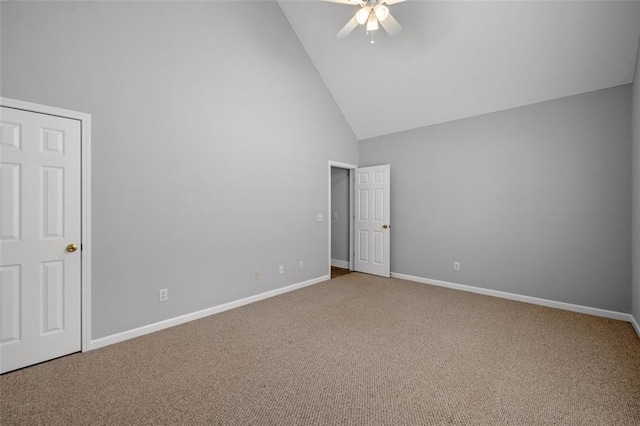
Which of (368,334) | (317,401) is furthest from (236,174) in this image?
(317,401)

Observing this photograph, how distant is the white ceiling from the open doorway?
1526 mm

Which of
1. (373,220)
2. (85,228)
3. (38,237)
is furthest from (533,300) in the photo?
(38,237)

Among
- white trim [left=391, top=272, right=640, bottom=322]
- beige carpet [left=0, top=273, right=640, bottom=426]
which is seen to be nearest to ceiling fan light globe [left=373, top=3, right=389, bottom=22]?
beige carpet [left=0, top=273, right=640, bottom=426]

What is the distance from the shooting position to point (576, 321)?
333 cm

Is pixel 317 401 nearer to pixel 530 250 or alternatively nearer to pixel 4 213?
pixel 4 213

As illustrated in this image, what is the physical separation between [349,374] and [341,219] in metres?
4.20

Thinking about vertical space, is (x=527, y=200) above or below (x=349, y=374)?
above

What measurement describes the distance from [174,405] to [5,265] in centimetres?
176

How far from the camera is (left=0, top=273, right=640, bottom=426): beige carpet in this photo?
180 cm

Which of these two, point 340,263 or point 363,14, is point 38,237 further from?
point 340,263

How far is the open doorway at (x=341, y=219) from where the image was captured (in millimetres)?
6098

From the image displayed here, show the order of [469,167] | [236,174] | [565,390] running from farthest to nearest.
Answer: [469,167]
[236,174]
[565,390]

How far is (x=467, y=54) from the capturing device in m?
3.70

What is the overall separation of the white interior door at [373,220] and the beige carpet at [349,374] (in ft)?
6.58
